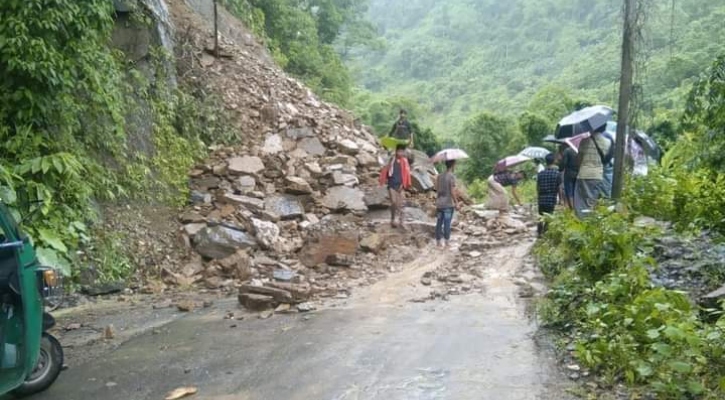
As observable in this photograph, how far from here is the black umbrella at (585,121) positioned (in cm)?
954

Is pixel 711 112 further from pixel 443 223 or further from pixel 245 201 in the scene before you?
pixel 245 201

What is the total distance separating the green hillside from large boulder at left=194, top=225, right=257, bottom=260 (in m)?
27.6

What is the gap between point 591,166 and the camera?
9727 millimetres

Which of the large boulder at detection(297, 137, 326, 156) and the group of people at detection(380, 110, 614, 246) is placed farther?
the large boulder at detection(297, 137, 326, 156)

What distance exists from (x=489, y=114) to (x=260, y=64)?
16.0m

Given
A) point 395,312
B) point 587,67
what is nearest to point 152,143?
point 395,312

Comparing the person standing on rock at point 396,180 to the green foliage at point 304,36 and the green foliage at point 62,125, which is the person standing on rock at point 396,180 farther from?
the green foliage at point 304,36

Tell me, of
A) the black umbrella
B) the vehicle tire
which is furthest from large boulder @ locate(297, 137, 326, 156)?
the vehicle tire

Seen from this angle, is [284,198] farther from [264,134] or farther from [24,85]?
[24,85]

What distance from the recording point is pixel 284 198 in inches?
487

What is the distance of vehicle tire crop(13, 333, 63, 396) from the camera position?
16.3 ft

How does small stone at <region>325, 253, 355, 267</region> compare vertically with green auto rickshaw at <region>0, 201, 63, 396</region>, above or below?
below

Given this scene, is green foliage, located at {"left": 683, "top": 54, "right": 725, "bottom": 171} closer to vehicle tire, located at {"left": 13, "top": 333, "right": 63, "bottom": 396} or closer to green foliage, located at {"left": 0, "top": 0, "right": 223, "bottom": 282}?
vehicle tire, located at {"left": 13, "top": 333, "right": 63, "bottom": 396}

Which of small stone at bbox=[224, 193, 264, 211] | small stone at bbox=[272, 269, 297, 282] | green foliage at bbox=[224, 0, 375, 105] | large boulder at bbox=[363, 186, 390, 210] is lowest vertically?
small stone at bbox=[272, 269, 297, 282]
